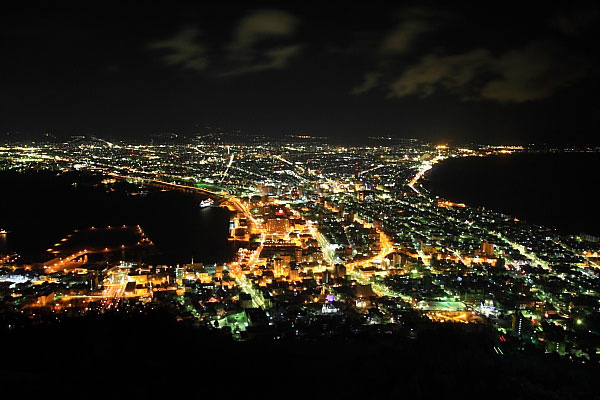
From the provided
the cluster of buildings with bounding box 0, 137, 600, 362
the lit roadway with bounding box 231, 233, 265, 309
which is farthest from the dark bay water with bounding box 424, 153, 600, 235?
the lit roadway with bounding box 231, 233, 265, 309

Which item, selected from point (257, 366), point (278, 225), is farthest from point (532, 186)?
point (257, 366)

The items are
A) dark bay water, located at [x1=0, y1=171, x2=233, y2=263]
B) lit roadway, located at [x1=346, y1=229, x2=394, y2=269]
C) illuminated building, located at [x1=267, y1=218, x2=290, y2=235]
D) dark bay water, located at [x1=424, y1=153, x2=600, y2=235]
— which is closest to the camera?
lit roadway, located at [x1=346, y1=229, x2=394, y2=269]

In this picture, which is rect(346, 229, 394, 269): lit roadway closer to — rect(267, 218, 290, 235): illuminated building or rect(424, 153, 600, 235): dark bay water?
rect(267, 218, 290, 235): illuminated building

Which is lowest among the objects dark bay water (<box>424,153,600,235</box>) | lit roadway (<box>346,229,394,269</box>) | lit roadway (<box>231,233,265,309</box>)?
lit roadway (<box>231,233,265,309</box>)

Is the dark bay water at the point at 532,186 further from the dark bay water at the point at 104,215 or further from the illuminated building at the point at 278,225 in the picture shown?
the dark bay water at the point at 104,215

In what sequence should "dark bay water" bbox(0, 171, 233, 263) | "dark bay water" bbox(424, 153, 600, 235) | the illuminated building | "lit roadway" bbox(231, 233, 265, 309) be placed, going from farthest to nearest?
"dark bay water" bbox(424, 153, 600, 235) < the illuminated building < "dark bay water" bbox(0, 171, 233, 263) < "lit roadway" bbox(231, 233, 265, 309)

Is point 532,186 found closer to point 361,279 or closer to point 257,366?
point 361,279
